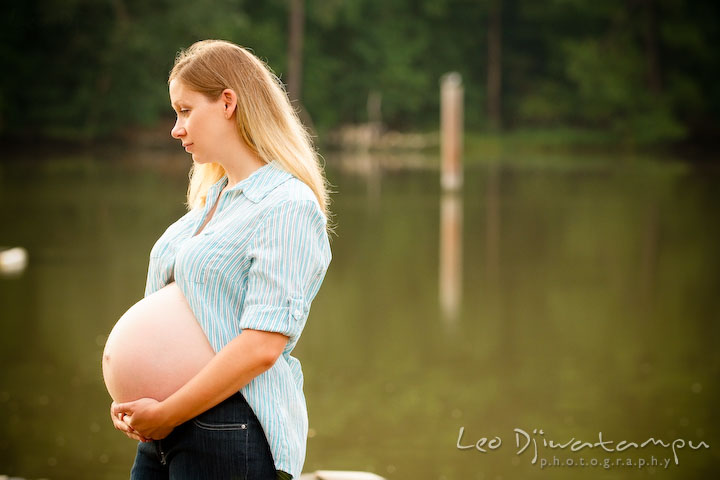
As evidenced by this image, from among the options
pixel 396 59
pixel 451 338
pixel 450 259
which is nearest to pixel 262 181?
pixel 451 338

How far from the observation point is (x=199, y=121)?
213 cm

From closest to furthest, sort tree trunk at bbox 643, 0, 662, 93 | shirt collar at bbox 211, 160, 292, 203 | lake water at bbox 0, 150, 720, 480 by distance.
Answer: shirt collar at bbox 211, 160, 292, 203 < lake water at bbox 0, 150, 720, 480 < tree trunk at bbox 643, 0, 662, 93

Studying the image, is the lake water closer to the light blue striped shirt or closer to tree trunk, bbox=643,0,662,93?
the light blue striped shirt

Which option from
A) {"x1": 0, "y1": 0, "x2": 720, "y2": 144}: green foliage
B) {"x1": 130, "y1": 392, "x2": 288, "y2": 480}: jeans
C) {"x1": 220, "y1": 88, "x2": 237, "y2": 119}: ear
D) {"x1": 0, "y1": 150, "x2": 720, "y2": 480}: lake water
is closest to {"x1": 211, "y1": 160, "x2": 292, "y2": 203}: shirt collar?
{"x1": 220, "y1": 88, "x2": 237, "y2": 119}: ear

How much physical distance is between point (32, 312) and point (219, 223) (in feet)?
20.3

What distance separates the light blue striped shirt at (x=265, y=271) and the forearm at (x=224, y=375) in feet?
0.11

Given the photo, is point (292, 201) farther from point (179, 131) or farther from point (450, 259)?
point (450, 259)

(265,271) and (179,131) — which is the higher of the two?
(179,131)

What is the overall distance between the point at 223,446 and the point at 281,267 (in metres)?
0.38

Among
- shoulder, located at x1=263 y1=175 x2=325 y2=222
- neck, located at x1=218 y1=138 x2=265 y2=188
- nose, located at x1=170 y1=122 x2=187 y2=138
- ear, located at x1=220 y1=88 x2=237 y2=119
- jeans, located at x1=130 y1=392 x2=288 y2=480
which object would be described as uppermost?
ear, located at x1=220 y1=88 x2=237 y2=119

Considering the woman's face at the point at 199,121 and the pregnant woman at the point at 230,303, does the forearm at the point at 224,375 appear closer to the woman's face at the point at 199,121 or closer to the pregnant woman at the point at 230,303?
the pregnant woman at the point at 230,303

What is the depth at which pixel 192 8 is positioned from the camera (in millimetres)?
37281

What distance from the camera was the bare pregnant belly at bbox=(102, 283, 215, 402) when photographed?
6.92 feet

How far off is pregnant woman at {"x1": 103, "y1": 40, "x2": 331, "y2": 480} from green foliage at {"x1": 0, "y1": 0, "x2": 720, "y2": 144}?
35699mm
